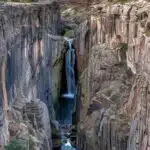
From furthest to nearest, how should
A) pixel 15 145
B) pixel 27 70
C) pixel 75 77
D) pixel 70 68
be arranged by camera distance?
pixel 75 77 → pixel 70 68 → pixel 27 70 → pixel 15 145

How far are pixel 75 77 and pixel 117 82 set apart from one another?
7550 millimetres

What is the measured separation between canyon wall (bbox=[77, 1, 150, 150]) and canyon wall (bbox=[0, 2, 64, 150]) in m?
3.17

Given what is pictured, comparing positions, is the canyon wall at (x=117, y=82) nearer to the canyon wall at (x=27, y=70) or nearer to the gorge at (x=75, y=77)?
the gorge at (x=75, y=77)

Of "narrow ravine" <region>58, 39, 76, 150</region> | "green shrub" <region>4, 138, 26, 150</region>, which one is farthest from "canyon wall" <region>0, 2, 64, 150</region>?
"narrow ravine" <region>58, 39, 76, 150</region>

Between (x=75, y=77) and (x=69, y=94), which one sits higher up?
(x=75, y=77)

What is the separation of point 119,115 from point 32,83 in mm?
6309

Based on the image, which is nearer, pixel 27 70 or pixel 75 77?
pixel 27 70

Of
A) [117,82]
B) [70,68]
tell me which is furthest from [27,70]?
[70,68]

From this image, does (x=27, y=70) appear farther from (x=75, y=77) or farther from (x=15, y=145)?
(x=75, y=77)

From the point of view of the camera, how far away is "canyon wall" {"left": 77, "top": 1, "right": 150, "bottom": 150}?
124 ft

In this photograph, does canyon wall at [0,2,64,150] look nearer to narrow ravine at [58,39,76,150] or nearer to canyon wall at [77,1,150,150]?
narrow ravine at [58,39,76,150]

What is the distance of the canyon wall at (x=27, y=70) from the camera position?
32.9 meters

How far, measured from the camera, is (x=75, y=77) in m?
47.8

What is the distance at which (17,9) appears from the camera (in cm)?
3600
